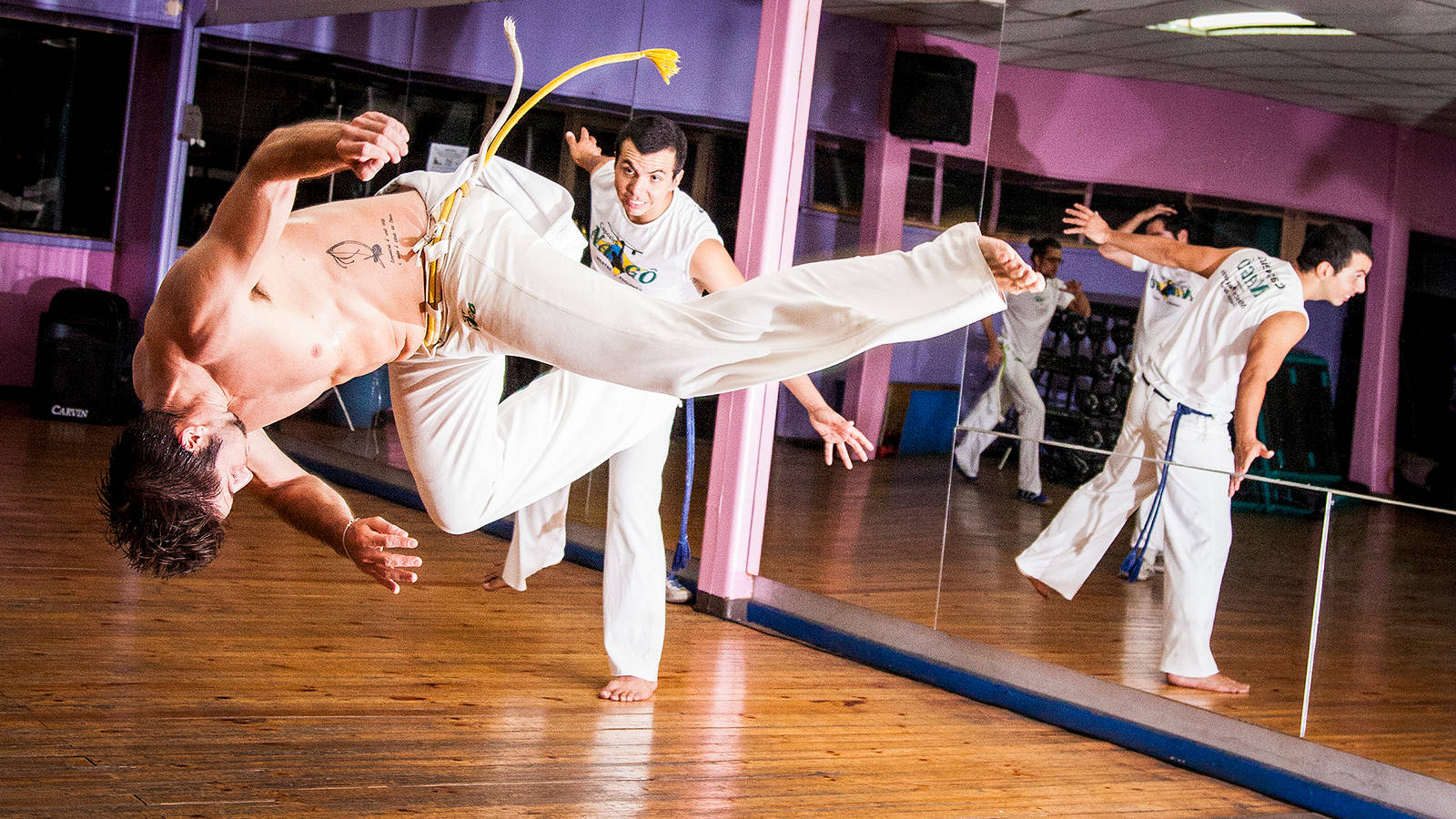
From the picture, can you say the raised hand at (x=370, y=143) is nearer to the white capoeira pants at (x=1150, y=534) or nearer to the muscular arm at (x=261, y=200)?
the muscular arm at (x=261, y=200)

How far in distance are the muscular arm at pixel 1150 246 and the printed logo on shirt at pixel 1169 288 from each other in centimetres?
5

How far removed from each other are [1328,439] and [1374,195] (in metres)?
0.60

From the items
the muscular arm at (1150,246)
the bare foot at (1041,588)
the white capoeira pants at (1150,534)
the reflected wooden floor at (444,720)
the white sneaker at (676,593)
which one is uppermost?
the muscular arm at (1150,246)

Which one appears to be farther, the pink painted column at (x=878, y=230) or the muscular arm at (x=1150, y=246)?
the pink painted column at (x=878, y=230)

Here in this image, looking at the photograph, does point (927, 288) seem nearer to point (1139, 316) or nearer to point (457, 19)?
point (1139, 316)

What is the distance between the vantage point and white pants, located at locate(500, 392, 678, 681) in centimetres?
337

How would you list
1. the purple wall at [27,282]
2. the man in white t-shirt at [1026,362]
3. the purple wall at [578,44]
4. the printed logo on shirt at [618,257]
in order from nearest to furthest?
the man in white t-shirt at [1026,362] → the printed logo on shirt at [618,257] → the purple wall at [578,44] → the purple wall at [27,282]

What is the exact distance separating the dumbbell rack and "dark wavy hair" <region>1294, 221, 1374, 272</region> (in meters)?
0.44

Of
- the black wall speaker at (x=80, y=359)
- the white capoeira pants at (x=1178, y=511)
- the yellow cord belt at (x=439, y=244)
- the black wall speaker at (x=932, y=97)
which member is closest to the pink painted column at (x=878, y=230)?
the black wall speaker at (x=932, y=97)

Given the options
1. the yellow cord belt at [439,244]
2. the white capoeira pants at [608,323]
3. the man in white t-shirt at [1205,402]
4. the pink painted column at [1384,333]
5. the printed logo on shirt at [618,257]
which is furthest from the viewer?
the printed logo on shirt at [618,257]

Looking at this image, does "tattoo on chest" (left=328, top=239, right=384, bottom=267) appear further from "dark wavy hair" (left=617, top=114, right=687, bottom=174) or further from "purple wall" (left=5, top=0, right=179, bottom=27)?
"purple wall" (left=5, top=0, right=179, bottom=27)

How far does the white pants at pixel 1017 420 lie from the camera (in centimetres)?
358

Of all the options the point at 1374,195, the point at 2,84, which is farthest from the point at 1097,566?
the point at 2,84

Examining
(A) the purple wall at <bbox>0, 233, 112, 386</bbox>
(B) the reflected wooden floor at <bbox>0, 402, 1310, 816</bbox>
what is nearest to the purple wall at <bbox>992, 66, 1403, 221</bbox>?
(B) the reflected wooden floor at <bbox>0, 402, 1310, 816</bbox>
